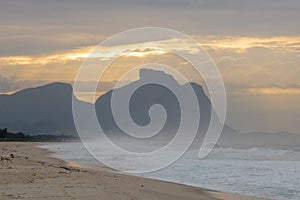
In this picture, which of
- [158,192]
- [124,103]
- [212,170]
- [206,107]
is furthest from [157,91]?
[158,192]

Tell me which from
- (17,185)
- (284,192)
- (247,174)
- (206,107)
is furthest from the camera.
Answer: (206,107)

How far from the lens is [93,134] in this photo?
185 meters

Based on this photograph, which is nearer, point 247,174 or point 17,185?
point 17,185

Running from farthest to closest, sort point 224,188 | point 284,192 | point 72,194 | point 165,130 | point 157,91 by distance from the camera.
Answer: point 157,91 < point 165,130 < point 224,188 < point 284,192 < point 72,194

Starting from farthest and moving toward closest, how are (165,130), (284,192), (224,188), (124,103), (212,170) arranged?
(165,130)
(124,103)
(212,170)
(224,188)
(284,192)

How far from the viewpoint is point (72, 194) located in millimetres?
13430

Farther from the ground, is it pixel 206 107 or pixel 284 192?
pixel 206 107

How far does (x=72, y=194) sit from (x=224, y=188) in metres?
7.91

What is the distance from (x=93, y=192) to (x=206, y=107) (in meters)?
171

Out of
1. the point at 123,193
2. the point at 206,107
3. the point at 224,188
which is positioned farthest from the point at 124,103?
the point at 206,107

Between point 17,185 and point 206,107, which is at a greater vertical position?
point 206,107

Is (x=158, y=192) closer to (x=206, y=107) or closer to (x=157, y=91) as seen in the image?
(x=157, y=91)

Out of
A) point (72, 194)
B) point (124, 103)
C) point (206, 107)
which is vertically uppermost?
point (206, 107)

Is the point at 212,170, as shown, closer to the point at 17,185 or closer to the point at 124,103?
the point at 17,185
